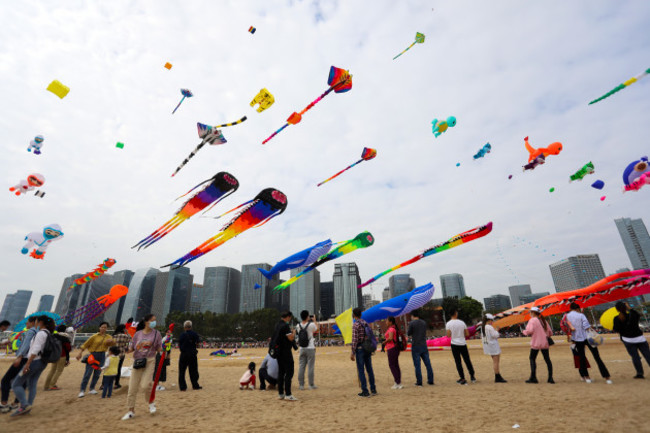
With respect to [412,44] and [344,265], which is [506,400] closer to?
[412,44]

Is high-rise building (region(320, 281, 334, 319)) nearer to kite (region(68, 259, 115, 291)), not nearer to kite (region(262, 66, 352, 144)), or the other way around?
kite (region(68, 259, 115, 291))

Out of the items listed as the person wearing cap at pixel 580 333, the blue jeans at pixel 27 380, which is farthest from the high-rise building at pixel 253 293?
the person wearing cap at pixel 580 333

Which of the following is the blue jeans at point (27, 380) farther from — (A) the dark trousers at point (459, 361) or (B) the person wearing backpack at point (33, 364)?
(A) the dark trousers at point (459, 361)

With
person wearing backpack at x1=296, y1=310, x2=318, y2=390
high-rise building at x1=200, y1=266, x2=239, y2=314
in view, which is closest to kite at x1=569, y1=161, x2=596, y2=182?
person wearing backpack at x1=296, y1=310, x2=318, y2=390

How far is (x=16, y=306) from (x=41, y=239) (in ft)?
610

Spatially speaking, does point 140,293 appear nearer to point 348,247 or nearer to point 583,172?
point 348,247

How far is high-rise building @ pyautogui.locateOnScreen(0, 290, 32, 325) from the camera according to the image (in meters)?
142

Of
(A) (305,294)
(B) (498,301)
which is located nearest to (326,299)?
(A) (305,294)

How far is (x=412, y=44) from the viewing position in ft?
40.6

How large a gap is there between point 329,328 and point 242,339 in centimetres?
2250

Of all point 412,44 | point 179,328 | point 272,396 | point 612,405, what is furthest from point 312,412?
point 179,328

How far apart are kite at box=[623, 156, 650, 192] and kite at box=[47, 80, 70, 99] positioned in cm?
2197

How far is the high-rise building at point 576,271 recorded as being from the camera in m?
65.6

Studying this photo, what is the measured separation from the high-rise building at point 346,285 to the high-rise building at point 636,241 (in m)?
79.8
